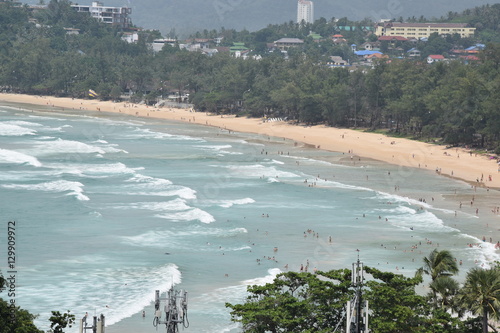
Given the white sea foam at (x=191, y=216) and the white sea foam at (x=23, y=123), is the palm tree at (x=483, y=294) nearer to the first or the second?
the white sea foam at (x=191, y=216)

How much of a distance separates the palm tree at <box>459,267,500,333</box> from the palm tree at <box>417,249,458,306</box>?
2.10 m

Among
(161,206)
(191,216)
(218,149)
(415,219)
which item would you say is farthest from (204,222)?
(218,149)

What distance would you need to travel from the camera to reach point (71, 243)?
50.9 m

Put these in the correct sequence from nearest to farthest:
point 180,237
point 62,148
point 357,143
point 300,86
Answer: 1. point 180,237
2. point 62,148
3. point 357,143
4. point 300,86

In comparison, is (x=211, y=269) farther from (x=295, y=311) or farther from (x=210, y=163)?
(x=210, y=163)

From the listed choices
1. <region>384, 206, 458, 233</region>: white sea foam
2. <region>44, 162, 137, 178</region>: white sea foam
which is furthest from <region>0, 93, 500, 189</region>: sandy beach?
<region>44, 162, 137, 178</region>: white sea foam

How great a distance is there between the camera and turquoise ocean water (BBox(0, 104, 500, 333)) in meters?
42.9

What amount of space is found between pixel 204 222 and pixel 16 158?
36.2 m

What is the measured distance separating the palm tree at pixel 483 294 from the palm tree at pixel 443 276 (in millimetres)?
2101

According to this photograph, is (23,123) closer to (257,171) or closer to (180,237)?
(257,171)

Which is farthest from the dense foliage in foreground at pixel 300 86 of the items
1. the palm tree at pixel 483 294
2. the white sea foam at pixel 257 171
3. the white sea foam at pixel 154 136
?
the palm tree at pixel 483 294

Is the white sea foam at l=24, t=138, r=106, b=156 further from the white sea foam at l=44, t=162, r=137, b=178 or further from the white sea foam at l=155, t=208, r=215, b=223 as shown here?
the white sea foam at l=155, t=208, r=215, b=223

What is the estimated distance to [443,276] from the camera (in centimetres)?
3161

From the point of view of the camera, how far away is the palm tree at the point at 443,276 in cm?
3000
